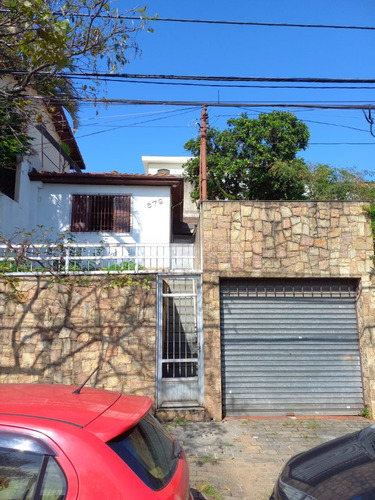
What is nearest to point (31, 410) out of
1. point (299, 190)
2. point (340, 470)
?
point (340, 470)

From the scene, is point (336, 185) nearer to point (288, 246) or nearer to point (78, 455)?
point (288, 246)

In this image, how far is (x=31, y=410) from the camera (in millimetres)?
1906

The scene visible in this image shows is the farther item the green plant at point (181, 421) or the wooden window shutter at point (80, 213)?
the wooden window shutter at point (80, 213)

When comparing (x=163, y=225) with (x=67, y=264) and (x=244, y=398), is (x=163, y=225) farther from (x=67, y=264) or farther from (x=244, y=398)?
(x=244, y=398)

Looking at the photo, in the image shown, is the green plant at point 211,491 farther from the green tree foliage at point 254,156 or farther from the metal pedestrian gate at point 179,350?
the green tree foliage at point 254,156

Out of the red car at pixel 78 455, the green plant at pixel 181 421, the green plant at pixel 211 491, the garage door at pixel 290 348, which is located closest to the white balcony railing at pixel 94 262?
the garage door at pixel 290 348

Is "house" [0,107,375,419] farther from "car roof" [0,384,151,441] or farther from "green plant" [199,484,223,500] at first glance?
"car roof" [0,384,151,441]

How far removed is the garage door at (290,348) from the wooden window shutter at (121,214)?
210 inches

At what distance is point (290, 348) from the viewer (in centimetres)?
677

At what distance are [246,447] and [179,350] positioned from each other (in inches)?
81.7

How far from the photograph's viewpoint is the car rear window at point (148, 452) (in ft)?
5.92

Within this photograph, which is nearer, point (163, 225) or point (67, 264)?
point (67, 264)

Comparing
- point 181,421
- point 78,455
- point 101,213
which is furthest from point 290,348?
point 101,213

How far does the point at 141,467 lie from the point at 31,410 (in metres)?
0.65
